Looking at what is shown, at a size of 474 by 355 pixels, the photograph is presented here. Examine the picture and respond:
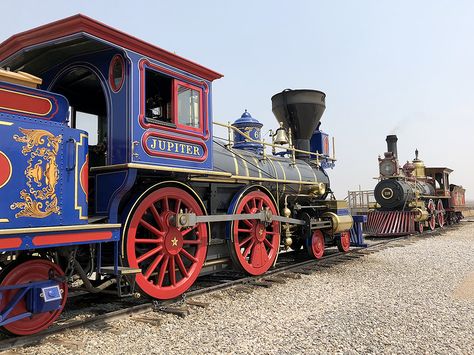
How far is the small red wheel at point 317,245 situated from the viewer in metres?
9.16

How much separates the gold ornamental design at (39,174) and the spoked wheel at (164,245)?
117cm

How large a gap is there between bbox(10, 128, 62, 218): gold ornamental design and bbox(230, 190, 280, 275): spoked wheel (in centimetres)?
330

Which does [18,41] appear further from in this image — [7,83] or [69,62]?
[7,83]

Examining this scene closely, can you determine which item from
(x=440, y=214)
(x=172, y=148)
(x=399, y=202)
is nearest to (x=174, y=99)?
(x=172, y=148)

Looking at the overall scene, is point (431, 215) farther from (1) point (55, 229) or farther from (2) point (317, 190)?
(1) point (55, 229)

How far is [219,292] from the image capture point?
5.98m

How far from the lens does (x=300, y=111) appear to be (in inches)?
391

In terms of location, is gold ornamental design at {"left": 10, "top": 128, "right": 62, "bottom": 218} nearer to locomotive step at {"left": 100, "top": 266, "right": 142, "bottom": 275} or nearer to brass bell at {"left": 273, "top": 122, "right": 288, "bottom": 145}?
locomotive step at {"left": 100, "top": 266, "right": 142, "bottom": 275}

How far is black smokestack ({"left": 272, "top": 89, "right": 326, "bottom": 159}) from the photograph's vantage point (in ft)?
32.5

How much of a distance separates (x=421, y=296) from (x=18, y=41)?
6296 mm

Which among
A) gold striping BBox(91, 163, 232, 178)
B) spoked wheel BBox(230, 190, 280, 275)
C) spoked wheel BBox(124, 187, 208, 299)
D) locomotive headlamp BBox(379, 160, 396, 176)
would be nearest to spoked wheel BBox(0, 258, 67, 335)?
spoked wheel BBox(124, 187, 208, 299)

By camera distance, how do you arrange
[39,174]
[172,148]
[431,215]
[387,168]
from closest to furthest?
[39,174]
[172,148]
[387,168]
[431,215]

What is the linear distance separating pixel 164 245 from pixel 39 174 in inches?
79.4

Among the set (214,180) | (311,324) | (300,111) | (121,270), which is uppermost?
(300,111)
